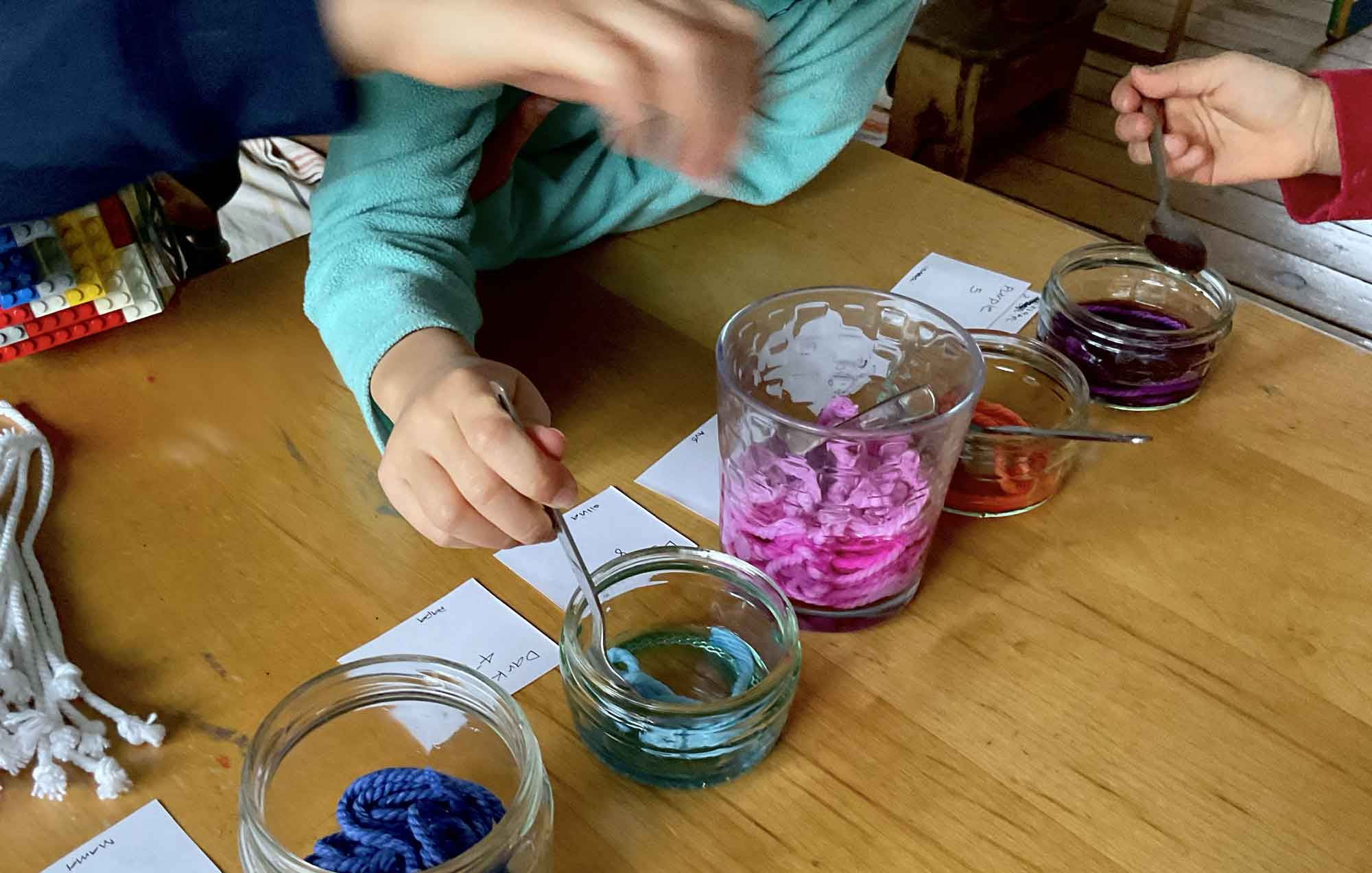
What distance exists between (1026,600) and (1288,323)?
0.34 metres

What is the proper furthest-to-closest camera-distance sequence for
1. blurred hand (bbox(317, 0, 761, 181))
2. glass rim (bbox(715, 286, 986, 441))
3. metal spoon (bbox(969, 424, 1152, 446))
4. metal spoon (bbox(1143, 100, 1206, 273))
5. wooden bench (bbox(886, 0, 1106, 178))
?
wooden bench (bbox(886, 0, 1106, 178))
metal spoon (bbox(1143, 100, 1206, 273))
metal spoon (bbox(969, 424, 1152, 446))
glass rim (bbox(715, 286, 986, 441))
blurred hand (bbox(317, 0, 761, 181))

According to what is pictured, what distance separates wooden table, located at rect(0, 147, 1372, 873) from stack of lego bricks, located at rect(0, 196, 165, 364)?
23mm

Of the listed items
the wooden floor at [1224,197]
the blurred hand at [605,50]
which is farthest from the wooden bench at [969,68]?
the blurred hand at [605,50]

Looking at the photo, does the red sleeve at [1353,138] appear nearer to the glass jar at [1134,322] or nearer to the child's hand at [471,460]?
the glass jar at [1134,322]

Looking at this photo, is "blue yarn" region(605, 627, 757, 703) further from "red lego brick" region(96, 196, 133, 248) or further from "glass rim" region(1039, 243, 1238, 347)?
"red lego brick" region(96, 196, 133, 248)

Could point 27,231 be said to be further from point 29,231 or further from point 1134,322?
point 1134,322

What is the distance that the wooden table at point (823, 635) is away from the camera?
0.48 m

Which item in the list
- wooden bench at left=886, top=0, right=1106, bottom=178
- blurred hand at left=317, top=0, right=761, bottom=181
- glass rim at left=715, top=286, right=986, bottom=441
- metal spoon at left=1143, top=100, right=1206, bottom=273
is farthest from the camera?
wooden bench at left=886, top=0, right=1106, bottom=178

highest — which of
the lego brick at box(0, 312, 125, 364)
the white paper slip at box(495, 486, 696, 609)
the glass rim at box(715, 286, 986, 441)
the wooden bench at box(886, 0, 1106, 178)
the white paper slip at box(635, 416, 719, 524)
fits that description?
the glass rim at box(715, 286, 986, 441)

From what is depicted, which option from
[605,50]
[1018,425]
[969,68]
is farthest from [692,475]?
[969,68]

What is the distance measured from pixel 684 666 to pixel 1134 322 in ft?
1.26

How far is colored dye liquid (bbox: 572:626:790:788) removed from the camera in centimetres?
46

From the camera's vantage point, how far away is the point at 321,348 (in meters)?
0.72

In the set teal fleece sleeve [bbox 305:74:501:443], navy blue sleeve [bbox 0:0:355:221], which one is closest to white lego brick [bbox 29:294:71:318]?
teal fleece sleeve [bbox 305:74:501:443]
